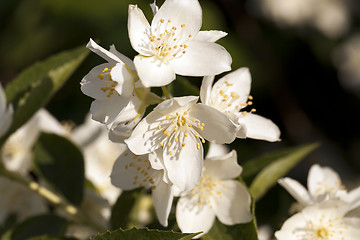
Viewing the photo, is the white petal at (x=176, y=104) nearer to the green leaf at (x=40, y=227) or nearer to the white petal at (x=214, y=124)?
the white petal at (x=214, y=124)

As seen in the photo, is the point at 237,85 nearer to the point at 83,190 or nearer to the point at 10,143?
the point at 83,190

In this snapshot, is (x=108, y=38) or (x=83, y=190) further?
(x=108, y=38)

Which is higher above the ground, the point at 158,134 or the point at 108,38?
the point at 158,134

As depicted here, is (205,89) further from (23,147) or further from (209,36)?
(23,147)

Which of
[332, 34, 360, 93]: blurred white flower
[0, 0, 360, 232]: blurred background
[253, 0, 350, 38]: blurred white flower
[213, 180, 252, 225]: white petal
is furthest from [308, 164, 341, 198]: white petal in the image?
[253, 0, 350, 38]: blurred white flower

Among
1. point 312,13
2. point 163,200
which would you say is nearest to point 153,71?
point 163,200

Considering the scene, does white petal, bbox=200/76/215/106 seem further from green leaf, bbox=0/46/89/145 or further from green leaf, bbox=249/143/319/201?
green leaf, bbox=0/46/89/145

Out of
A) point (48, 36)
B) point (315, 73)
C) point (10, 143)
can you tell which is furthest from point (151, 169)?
point (315, 73)
